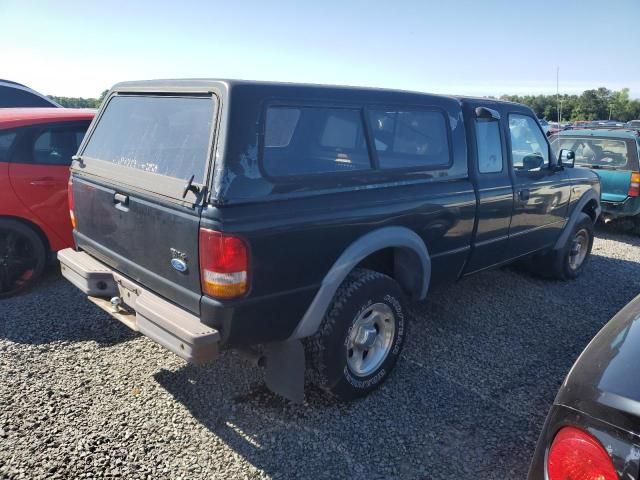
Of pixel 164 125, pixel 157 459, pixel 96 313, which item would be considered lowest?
pixel 157 459

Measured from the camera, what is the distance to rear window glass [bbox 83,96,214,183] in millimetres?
2623

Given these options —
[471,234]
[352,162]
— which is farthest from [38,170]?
[471,234]

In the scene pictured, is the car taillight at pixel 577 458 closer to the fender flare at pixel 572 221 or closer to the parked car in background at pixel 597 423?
the parked car in background at pixel 597 423

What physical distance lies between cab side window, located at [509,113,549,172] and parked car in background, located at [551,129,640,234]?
357 cm

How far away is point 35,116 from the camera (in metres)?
4.60

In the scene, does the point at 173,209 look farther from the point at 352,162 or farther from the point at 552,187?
the point at 552,187

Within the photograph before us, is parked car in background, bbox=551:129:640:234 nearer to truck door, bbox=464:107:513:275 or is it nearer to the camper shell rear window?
truck door, bbox=464:107:513:275

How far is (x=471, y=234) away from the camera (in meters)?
3.86

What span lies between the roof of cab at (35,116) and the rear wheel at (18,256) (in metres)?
0.89

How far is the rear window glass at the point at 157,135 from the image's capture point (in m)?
2.62

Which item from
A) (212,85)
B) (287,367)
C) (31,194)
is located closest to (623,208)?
(287,367)

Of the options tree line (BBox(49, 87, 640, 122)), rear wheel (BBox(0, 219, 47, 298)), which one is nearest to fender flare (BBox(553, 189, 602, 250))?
rear wheel (BBox(0, 219, 47, 298))

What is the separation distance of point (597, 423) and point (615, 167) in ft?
24.3

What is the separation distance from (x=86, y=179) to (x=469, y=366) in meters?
3.03
